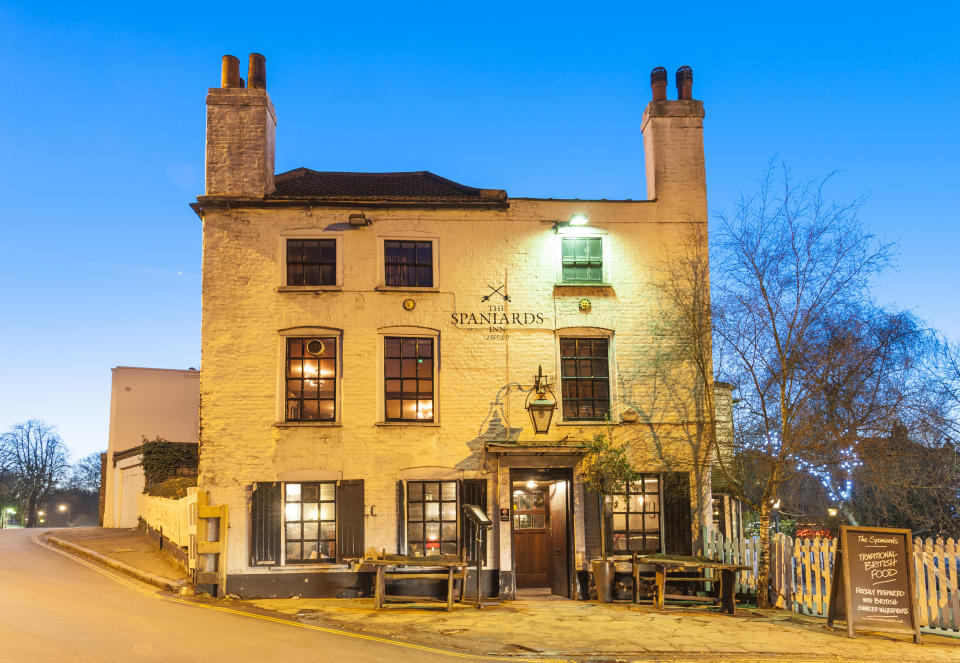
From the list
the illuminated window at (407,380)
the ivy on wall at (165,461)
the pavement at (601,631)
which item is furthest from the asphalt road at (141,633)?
the ivy on wall at (165,461)

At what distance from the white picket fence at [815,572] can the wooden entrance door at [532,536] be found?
10.7ft

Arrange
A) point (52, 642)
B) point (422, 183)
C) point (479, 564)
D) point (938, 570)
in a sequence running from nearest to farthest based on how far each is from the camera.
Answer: point (52, 642), point (938, 570), point (479, 564), point (422, 183)

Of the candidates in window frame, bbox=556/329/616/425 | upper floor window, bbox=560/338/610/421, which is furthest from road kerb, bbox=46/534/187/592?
upper floor window, bbox=560/338/610/421

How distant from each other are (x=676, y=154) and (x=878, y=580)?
30.4 feet

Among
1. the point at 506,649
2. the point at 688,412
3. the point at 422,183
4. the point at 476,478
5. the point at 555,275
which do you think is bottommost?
the point at 506,649

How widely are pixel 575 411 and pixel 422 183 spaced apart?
252 inches

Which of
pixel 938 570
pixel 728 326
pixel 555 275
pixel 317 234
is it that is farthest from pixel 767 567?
pixel 317 234

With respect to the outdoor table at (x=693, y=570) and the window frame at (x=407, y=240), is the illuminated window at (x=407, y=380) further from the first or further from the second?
the outdoor table at (x=693, y=570)

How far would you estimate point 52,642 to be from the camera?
989 centimetres

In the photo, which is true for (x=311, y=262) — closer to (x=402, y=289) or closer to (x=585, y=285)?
(x=402, y=289)

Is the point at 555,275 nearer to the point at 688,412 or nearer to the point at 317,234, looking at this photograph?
the point at 688,412

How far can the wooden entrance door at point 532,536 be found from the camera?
16.5 meters

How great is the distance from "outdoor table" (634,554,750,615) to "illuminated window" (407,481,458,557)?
362 cm

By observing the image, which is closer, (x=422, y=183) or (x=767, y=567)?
(x=767, y=567)
